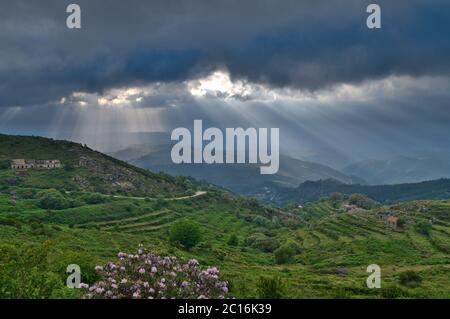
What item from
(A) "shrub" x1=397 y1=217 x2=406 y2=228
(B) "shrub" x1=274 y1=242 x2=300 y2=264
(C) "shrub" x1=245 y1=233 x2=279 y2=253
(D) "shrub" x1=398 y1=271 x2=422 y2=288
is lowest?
(D) "shrub" x1=398 y1=271 x2=422 y2=288

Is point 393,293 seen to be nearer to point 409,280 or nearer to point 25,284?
point 25,284

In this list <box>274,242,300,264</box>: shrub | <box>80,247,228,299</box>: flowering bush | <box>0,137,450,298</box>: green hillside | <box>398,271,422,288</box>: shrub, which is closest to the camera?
<box>80,247,228,299</box>: flowering bush

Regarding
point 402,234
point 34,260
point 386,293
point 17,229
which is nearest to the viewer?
point 34,260

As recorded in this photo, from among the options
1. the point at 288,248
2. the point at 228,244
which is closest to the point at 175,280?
the point at 288,248

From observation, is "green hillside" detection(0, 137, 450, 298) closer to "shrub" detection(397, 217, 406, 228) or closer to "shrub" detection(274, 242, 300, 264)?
"shrub" detection(274, 242, 300, 264)

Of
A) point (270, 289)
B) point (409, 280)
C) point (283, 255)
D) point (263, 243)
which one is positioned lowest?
point (409, 280)

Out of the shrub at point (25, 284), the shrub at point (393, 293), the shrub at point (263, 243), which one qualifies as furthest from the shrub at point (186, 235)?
the shrub at point (25, 284)

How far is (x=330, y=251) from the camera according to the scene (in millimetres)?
147500

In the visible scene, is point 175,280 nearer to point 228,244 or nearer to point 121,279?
point 121,279

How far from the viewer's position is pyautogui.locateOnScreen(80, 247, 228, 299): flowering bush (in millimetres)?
22359

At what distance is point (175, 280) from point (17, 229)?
8530 cm

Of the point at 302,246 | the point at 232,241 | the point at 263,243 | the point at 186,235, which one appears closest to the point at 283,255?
the point at 186,235

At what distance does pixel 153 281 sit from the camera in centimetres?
2341

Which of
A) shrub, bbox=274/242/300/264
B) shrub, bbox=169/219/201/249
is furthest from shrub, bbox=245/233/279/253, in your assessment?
shrub, bbox=169/219/201/249
